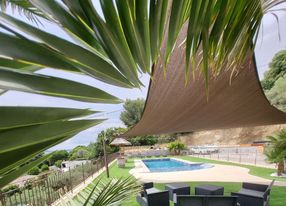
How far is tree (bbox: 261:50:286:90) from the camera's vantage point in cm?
3956

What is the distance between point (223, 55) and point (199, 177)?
45.7ft

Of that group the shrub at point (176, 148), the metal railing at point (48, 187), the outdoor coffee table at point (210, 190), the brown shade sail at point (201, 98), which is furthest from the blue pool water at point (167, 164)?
the brown shade sail at point (201, 98)

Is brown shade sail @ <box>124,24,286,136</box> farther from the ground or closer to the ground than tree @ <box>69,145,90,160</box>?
farther from the ground

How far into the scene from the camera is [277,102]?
32.8m

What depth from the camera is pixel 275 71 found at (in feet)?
138

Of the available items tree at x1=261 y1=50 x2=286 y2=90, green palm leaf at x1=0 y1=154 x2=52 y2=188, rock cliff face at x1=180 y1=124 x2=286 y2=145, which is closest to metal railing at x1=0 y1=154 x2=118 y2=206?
green palm leaf at x1=0 y1=154 x2=52 y2=188

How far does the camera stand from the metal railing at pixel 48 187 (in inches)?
240

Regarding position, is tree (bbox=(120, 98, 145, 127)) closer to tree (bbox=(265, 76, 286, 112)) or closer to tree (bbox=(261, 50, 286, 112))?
tree (bbox=(261, 50, 286, 112))

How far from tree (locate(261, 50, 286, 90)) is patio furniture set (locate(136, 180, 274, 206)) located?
3697 centimetres

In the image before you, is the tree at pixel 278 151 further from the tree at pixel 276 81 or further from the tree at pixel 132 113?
the tree at pixel 132 113

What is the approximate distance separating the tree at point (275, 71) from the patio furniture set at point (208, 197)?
121 feet

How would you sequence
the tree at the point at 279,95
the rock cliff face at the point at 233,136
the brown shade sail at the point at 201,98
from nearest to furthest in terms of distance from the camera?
the brown shade sail at the point at 201,98 → the tree at the point at 279,95 → the rock cliff face at the point at 233,136

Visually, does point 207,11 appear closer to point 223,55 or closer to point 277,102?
point 223,55

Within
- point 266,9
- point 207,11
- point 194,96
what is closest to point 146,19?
point 207,11
